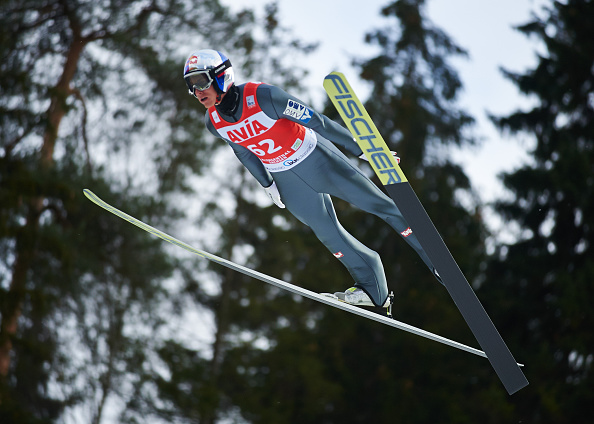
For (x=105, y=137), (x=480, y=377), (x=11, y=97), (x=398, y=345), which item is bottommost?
(x=480, y=377)

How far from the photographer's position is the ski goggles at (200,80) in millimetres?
3301

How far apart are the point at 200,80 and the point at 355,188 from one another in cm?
97

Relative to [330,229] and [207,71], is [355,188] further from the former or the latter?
[207,71]

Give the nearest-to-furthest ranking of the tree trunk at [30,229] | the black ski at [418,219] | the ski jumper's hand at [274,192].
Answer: the black ski at [418,219] → the ski jumper's hand at [274,192] → the tree trunk at [30,229]

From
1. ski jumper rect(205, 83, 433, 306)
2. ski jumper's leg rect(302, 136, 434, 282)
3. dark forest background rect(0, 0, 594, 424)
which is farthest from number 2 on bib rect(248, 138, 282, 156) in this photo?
dark forest background rect(0, 0, 594, 424)

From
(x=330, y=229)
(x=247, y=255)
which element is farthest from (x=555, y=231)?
(x=330, y=229)

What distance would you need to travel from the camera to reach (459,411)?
1017cm

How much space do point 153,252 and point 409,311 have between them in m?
4.35

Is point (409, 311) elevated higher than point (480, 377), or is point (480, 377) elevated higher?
point (409, 311)

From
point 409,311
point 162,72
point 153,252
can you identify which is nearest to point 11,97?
point 162,72

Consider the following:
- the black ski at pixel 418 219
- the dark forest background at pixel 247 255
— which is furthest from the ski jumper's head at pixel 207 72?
the dark forest background at pixel 247 255

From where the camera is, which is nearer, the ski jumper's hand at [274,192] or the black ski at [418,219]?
the black ski at [418,219]

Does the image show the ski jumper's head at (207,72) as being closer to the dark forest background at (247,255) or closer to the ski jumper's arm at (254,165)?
the ski jumper's arm at (254,165)

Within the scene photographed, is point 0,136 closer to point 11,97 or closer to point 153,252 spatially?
point 11,97
